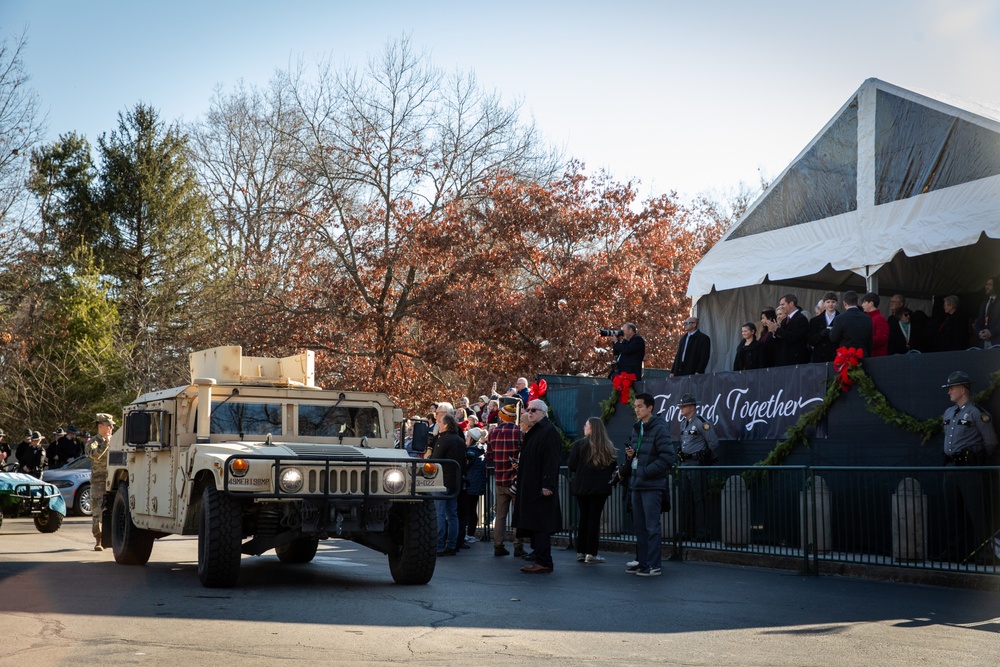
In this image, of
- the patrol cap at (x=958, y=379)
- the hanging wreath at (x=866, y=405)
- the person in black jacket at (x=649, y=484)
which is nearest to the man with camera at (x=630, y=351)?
the hanging wreath at (x=866, y=405)

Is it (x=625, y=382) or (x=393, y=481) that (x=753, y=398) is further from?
(x=393, y=481)

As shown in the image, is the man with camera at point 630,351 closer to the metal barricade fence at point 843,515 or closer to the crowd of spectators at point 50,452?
the metal barricade fence at point 843,515

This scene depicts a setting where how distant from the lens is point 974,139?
1582 centimetres

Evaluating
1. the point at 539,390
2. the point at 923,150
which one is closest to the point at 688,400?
the point at 539,390

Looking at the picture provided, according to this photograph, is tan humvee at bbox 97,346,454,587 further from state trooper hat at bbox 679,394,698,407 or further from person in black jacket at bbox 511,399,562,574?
state trooper hat at bbox 679,394,698,407

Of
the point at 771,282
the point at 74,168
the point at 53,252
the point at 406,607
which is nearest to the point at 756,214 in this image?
the point at 771,282

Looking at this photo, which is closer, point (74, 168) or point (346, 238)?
point (346, 238)

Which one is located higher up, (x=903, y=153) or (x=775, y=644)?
(x=903, y=153)

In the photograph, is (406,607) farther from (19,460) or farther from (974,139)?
(19,460)

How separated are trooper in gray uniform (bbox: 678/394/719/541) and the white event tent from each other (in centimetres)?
321

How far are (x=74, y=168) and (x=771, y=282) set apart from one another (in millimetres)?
37054

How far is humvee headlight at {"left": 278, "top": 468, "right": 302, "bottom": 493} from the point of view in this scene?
10.4 m

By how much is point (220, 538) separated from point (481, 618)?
270cm

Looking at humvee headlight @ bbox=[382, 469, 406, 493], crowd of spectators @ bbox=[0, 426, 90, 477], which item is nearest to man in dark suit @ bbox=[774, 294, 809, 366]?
humvee headlight @ bbox=[382, 469, 406, 493]
